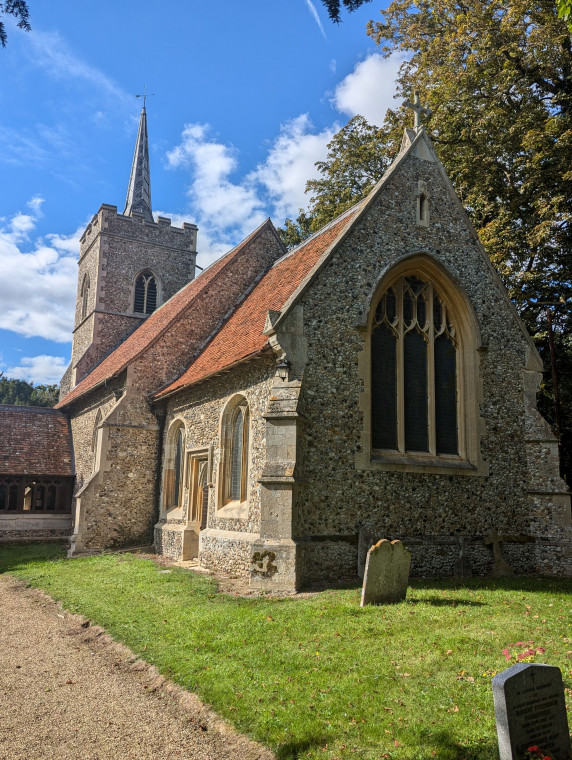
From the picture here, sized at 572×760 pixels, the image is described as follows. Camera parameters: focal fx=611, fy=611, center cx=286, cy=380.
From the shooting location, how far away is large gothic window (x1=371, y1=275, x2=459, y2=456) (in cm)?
1252

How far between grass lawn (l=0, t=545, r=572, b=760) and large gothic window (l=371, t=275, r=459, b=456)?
2981mm

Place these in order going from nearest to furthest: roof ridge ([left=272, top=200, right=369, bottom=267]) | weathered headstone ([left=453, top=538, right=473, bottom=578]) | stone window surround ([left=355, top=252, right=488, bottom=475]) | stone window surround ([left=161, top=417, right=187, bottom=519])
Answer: stone window surround ([left=355, top=252, right=488, bottom=475])
weathered headstone ([left=453, top=538, right=473, bottom=578])
roof ridge ([left=272, top=200, right=369, bottom=267])
stone window surround ([left=161, top=417, right=187, bottom=519])

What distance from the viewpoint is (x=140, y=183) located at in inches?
1341

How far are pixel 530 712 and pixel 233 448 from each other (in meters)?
10.0

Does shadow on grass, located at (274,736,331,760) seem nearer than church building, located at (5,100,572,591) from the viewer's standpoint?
Yes

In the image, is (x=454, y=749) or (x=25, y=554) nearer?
(x=454, y=749)

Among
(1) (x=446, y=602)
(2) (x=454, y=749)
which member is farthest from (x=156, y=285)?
(2) (x=454, y=749)

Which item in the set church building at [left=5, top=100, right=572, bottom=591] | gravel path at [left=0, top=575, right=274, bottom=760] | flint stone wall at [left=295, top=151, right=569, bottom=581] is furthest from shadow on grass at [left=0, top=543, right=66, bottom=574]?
flint stone wall at [left=295, top=151, right=569, bottom=581]

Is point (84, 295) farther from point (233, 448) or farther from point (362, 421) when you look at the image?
point (362, 421)

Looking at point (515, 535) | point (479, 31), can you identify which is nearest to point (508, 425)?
point (515, 535)

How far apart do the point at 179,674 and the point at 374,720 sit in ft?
7.42

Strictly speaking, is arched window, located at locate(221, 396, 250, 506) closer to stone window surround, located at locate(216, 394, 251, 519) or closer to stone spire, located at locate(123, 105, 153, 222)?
stone window surround, located at locate(216, 394, 251, 519)

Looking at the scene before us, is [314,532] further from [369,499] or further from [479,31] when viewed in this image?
[479,31]

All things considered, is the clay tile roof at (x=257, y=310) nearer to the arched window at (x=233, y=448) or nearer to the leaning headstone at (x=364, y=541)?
A: the arched window at (x=233, y=448)
